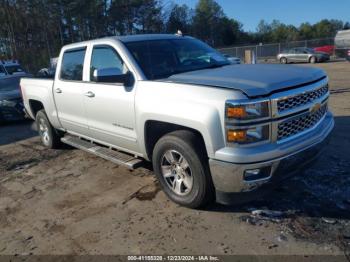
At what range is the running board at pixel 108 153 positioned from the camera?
15.2ft

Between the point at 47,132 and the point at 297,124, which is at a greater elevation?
the point at 297,124

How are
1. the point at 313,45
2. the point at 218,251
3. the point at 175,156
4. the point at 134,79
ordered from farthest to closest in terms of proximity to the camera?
the point at 313,45
the point at 134,79
the point at 175,156
the point at 218,251

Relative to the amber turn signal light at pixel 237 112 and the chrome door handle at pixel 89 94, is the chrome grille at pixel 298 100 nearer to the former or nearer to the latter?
the amber turn signal light at pixel 237 112

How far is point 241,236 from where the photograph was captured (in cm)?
348

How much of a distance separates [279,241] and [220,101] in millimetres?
1393

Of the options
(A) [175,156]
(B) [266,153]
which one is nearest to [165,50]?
(A) [175,156]

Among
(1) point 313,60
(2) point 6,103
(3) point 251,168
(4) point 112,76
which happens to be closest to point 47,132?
(4) point 112,76

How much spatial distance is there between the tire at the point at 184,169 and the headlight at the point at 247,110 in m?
0.59

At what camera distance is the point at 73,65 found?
5723 mm

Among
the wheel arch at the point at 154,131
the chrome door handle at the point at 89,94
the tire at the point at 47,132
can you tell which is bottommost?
the tire at the point at 47,132

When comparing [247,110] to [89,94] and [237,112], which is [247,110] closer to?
[237,112]

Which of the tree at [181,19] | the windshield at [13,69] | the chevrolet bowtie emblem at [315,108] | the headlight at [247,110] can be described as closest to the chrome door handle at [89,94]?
the headlight at [247,110]

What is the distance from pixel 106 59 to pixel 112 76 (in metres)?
0.72

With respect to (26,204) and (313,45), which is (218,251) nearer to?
(26,204)
